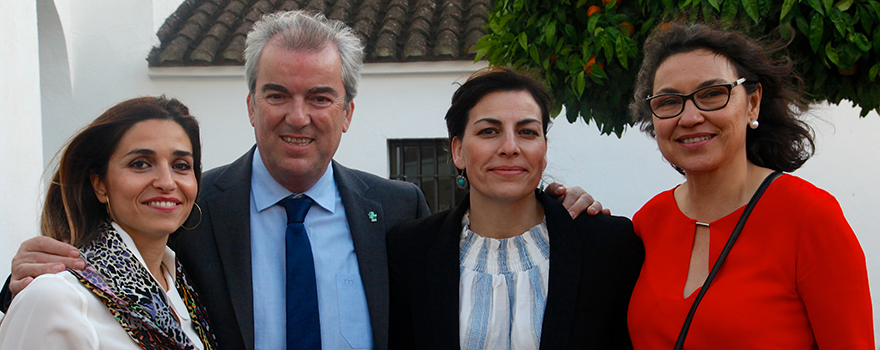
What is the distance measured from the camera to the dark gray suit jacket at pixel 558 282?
84.1 inches

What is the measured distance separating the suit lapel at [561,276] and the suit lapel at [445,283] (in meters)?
0.32

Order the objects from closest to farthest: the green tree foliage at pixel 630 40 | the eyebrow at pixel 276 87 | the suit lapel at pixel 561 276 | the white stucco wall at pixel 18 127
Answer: the suit lapel at pixel 561 276 < the eyebrow at pixel 276 87 < the green tree foliage at pixel 630 40 < the white stucco wall at pixel 18 127

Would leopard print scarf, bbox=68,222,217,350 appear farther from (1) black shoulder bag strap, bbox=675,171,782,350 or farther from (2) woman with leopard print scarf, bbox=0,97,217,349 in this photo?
(1) black shoulder bag strap, bbox=675,171,782,350

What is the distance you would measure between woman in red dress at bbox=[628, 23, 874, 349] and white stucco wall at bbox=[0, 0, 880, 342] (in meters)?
3.88

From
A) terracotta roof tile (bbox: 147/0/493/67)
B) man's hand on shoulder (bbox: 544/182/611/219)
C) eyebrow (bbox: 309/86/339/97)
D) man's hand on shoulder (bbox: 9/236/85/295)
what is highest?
terracotta roof tile (bbox: 147/0/493/67)

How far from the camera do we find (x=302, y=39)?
7.69ft

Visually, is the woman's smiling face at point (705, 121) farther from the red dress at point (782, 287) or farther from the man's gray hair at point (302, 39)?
the man's gray hair at point (302, 39)

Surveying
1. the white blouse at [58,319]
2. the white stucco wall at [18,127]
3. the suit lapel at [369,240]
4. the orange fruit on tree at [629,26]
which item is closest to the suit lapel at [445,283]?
the suit lapel at [369,240]

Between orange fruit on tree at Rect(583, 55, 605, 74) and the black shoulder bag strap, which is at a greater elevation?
orange fruit on tree at Rect(583, 55, 605, 74)

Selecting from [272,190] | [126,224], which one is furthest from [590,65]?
[126,224]

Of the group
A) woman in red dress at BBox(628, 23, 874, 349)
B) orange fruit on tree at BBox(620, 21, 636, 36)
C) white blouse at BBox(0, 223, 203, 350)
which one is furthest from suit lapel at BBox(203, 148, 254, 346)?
orange fruit on tree at BBox(620, 21, 636, 36)

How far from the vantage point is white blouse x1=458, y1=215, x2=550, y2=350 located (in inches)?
83.9

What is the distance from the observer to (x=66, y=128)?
6277 millimetres

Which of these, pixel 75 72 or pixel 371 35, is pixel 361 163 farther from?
pixel 75 72
